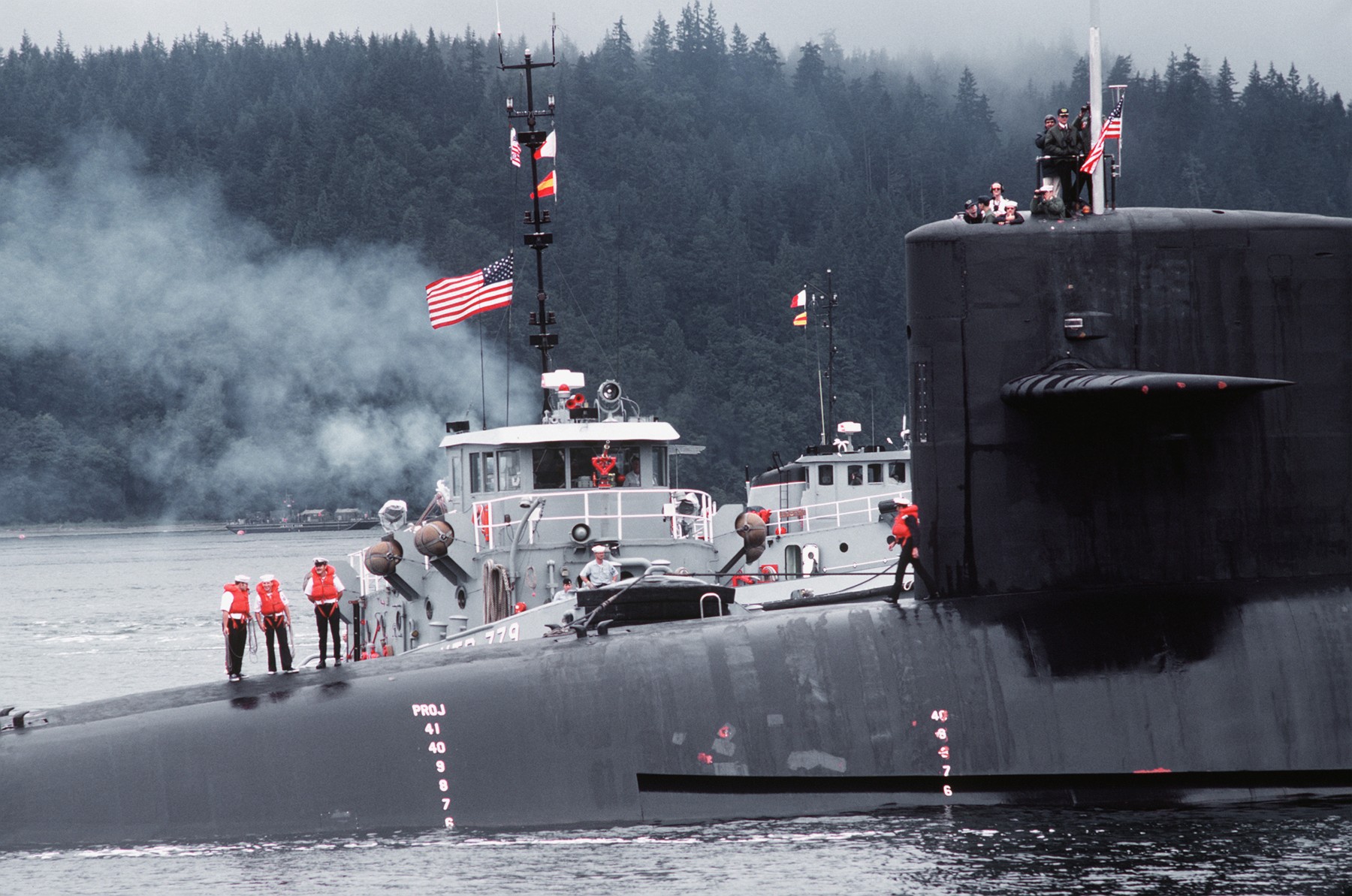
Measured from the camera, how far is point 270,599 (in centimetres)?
1848

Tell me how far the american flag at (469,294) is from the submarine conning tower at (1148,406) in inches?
900

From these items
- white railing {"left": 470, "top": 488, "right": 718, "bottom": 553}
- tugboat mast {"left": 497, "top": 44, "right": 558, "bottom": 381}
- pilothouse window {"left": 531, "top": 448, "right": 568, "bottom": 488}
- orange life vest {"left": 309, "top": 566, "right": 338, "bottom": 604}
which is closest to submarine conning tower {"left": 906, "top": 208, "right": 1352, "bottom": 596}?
orange life vest {"left": 309, "top": 566, "right": 338, "bottom": 604}

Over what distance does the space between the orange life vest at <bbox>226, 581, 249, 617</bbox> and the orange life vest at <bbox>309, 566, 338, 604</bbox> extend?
100 cm

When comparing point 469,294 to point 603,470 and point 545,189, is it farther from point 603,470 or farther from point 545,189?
point 603,470

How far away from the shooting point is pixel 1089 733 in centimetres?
1484

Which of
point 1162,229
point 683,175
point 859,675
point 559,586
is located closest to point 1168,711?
point 859,675

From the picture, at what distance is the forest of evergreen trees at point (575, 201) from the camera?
453 ft

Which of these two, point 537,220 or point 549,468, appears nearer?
point 549,468

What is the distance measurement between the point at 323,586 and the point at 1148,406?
9.53m

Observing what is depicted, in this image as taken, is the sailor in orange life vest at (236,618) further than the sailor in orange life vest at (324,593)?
No

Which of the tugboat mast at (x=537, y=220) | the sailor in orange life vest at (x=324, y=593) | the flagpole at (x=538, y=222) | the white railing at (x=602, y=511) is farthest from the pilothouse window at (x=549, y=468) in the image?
the sailor in orange life vest at (x=324, y=593)

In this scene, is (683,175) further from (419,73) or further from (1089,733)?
(1089,733)

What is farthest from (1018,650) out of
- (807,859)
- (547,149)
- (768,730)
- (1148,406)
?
(547,149)

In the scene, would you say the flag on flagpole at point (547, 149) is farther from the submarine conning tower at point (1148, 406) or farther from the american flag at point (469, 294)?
the submarine conning tower at point (1148, 406)
